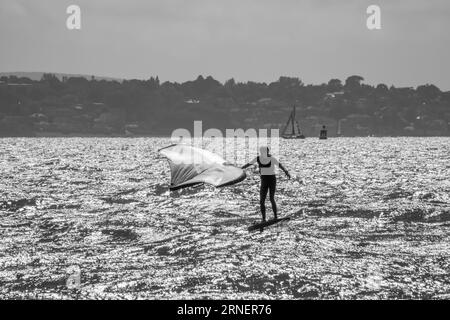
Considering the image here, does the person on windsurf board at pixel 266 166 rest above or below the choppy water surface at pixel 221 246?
above

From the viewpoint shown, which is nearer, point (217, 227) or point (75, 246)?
point (75, 246)

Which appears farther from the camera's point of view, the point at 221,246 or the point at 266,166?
the point at 266,166

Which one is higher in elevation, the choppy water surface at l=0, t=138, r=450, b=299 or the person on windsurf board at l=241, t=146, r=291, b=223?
the person on windsurf board at l=241, t=146, r=291, b=223

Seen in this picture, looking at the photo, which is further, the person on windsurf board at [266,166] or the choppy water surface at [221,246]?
the person on windsurf board at [266,166]

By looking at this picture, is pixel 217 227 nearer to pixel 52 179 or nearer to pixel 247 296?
pixel 247 296

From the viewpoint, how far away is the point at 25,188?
41.8 metres

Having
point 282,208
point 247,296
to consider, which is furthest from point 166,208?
point 247,296

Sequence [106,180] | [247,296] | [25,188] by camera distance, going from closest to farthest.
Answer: [247,296], [25,188], [106,180]

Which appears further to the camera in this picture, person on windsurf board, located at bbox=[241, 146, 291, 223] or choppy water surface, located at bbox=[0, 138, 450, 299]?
person on windsurf board, located at bbox=[241, 146, 291, 223]

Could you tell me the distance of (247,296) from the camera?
50.8 feet

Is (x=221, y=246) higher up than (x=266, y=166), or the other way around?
(x=266, y=166)

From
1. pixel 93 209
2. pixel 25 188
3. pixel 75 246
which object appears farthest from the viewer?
pixel 25 188
